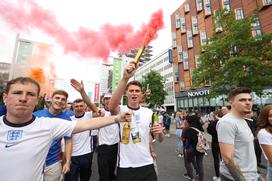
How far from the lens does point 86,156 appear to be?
148 inches

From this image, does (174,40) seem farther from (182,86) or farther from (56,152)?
(56,152)

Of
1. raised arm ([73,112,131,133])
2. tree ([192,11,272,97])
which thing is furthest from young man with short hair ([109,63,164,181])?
tree ([192,11,272,97])

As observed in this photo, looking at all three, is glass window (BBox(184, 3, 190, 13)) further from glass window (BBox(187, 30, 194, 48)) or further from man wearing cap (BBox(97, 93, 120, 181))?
man wearing cap (BBox(97, 93, 120, 181))

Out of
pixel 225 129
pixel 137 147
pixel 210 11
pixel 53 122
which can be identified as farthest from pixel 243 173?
pixel 210 11

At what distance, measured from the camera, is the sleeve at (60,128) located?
1.98 meters

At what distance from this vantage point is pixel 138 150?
8.52 ft

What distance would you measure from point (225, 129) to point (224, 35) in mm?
12604

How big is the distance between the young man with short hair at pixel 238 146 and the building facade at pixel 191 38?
25393mm

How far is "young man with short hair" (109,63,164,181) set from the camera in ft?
8.21

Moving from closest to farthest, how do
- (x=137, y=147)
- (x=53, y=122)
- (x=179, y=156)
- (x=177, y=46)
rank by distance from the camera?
(x=53, y=122)
(x=137, y=147)
(x=179, y=156)
(x=177, y=46)

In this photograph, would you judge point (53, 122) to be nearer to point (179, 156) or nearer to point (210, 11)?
point (179, 156)

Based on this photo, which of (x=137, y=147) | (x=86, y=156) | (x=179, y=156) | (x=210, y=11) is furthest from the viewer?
(x=210, y=11)

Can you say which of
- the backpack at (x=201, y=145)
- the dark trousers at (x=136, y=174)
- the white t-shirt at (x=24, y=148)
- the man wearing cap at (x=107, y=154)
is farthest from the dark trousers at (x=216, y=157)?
the white t-shirt at (x=24, y=148)

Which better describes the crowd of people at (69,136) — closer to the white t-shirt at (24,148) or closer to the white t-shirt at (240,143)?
the white t-shirt at (24,148)
